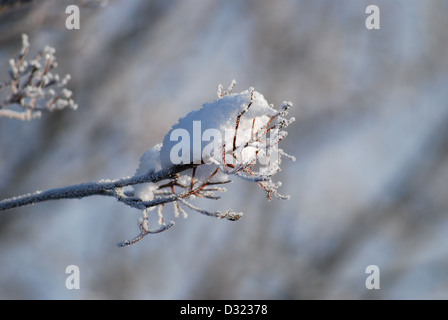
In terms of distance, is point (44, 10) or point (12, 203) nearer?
point (12, 203)

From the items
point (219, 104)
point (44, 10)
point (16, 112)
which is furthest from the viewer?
point (44, 10)

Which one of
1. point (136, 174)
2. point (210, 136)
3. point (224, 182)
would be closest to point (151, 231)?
point (136, 174)

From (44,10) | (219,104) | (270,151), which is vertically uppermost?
(44,10)

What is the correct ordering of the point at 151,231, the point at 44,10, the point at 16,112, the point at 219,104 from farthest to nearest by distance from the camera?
the point at 44,10, the point at 151,231, the point at 219,104, the point at 16,112

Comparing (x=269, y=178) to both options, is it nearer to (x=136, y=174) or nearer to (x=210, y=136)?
(x=210, y=136)

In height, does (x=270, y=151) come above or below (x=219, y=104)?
below

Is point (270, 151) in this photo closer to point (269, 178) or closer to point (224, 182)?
point (269, 178)

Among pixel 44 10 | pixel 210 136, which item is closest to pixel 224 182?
pixel 210 136
